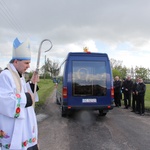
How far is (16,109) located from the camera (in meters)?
2.17

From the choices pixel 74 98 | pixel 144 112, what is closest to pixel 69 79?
pixel 74 98

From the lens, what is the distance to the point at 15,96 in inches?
86.6

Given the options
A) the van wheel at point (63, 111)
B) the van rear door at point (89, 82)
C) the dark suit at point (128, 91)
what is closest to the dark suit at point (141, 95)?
the dark suit at point (128, 91)

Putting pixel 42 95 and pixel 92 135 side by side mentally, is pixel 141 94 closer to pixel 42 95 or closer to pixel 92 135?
pixel 92 135

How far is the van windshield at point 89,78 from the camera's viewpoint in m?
8.70

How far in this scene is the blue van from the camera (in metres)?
8.62

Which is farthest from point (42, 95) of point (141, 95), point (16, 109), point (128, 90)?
point (16, 109)

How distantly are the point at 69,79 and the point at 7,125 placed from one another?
638 centimetres

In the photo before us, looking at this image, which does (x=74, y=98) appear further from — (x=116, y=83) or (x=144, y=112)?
(x=116, y=83)

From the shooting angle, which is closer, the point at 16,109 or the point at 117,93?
the point at 16,109

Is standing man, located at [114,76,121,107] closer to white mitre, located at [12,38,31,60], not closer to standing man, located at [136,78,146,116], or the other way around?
standing man, located at [136,78,146,116]

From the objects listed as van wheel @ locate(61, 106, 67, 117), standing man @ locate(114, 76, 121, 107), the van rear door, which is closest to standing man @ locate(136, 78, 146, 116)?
standing man @ locate(114, 76, 121, 107)

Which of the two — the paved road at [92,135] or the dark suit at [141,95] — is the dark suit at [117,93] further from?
the paved road at [92,135]

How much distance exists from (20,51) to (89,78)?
21.2 ft
